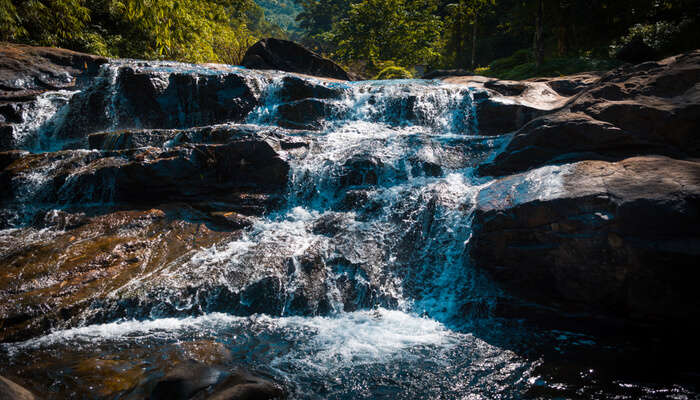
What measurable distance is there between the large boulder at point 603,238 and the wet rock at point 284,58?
11989 millimetres

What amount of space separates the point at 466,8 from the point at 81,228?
2171 cm

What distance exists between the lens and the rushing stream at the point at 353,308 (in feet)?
11.6

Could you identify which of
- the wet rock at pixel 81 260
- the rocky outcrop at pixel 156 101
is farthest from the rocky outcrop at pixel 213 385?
the rocky outcrop at pixel 156 101

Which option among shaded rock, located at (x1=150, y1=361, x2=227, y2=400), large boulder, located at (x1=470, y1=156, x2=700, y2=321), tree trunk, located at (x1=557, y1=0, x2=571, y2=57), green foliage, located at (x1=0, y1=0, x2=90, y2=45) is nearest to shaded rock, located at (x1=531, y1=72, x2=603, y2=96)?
large boulder, located at (x1=470, y1=156, x2=700, y2=321)

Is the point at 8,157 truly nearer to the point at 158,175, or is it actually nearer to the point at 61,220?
the point at 61,220

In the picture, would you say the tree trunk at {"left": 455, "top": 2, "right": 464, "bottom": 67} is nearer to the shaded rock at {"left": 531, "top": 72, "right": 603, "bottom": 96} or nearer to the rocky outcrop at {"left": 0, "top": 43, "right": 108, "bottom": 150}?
the shaded rock at {"left": 531, "top": 72, "right": 603, "bottom": 96}

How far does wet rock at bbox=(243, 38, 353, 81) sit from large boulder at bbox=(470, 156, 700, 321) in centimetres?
1199

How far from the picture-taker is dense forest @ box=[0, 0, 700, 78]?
444 inches

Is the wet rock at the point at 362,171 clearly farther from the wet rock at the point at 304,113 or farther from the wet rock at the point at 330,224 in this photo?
the wet rock at the point at 304,113

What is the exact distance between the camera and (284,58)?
49.9 ft

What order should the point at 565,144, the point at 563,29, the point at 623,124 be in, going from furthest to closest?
the point at 563,29 → the point at 565,144 → the point at 623,124

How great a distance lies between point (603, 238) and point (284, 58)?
1402cm

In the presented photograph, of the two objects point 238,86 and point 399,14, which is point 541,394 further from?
point 399,14

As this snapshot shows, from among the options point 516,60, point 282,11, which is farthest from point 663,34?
point 282,11
